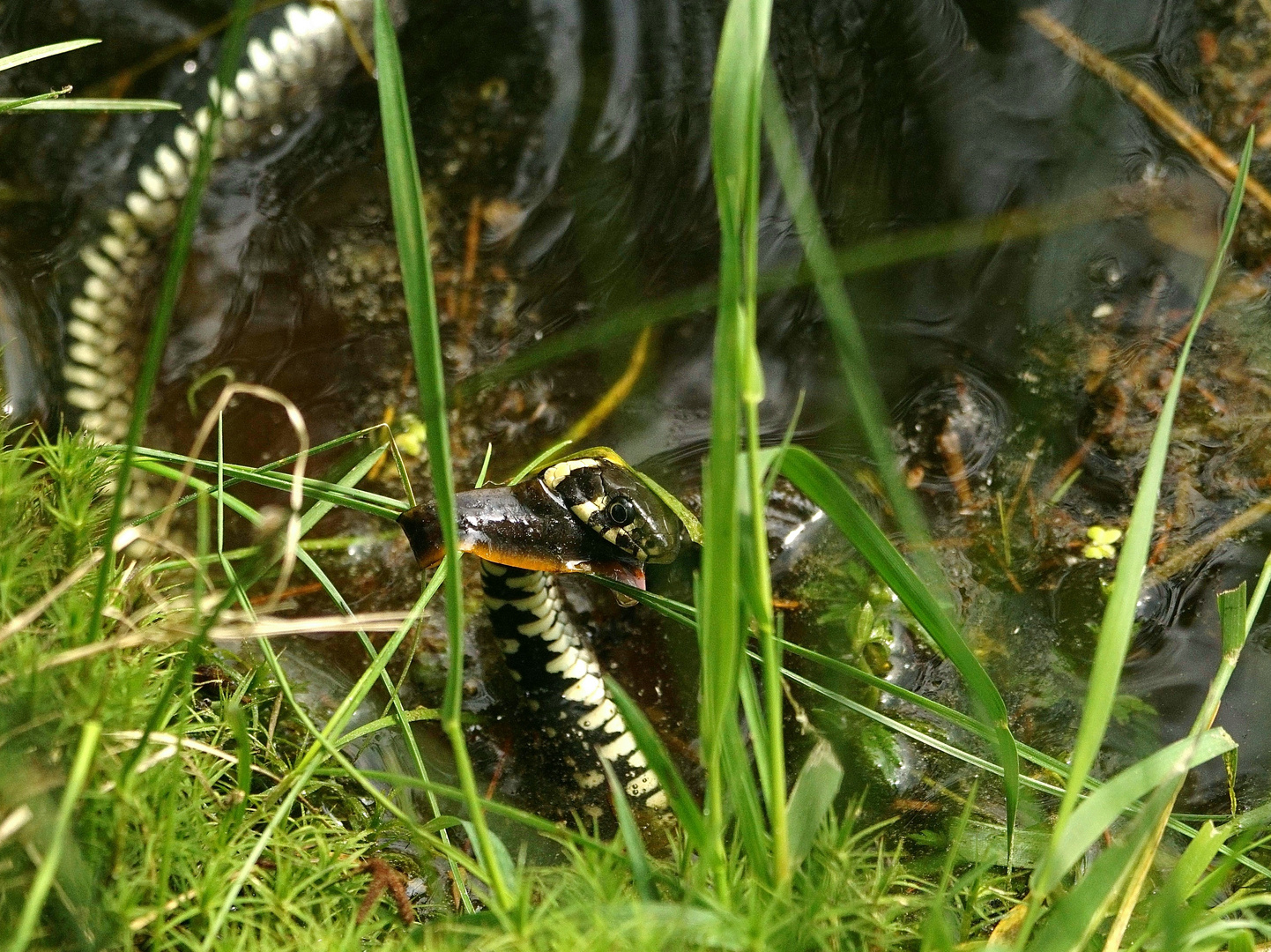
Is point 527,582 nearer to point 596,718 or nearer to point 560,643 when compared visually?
point 560,643

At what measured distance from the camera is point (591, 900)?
1125 millimetres

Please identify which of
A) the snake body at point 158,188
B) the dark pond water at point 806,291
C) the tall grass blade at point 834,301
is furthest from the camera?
the snake body at point 158,188

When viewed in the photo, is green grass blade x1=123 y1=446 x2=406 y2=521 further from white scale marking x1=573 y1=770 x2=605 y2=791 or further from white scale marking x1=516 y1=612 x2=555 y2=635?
white scale marking x1=573 y1=770 x2=605 y2=791

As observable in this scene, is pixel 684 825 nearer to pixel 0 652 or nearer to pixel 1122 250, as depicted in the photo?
pixel 0 652

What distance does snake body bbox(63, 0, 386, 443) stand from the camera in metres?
2.93

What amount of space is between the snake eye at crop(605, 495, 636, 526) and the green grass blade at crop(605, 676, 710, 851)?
2.15ft

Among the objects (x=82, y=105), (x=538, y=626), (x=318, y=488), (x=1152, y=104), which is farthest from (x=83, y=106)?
(x=1152, y=104)

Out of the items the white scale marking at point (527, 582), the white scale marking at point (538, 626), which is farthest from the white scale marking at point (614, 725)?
the white scale marking at point (527, 582)

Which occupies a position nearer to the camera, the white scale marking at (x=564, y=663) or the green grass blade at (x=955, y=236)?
the white scale marking at (x=564, y=663)

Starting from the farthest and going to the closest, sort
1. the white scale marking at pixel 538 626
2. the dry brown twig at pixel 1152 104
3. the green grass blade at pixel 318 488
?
the dry brown twig at pixel 1152 104 → the white scale marking at pixel 538 626 → the green grass blade at pixel 318 488

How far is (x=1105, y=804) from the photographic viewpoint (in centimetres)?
106

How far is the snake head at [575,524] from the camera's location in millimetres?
1672

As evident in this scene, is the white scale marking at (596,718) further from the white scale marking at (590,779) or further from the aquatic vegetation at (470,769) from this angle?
the aquatic vegetation at (470,769)

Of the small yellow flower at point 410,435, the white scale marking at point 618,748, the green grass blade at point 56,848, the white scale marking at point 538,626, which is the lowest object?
the white scale marking at point 618,748
